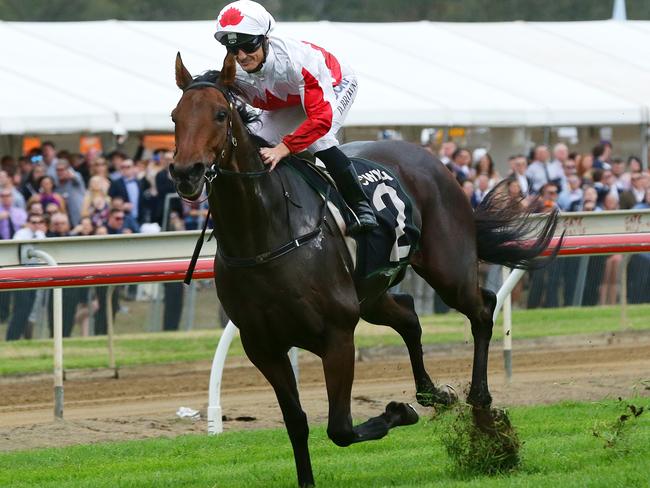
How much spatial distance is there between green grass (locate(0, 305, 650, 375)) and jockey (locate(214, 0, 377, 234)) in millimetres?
4607

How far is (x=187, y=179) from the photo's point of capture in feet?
17.7

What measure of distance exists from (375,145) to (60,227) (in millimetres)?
6059

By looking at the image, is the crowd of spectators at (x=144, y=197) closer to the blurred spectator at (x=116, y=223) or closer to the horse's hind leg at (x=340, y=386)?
the blurred spectator at (x=116, y=223)

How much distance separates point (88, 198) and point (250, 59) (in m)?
8.08

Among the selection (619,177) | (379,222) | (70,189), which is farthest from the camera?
(619,177)

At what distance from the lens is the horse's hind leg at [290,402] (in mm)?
6219

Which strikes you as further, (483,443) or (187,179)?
(483,443)

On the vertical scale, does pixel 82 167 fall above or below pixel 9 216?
above

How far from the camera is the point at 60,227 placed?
13000mm

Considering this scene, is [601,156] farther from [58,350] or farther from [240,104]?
[240,104]

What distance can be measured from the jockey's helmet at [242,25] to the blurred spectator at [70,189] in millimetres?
8277

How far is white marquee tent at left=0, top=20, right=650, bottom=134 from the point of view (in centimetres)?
1545

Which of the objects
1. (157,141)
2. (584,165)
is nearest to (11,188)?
Result: (157,141)

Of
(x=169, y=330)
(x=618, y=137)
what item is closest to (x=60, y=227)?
(x=169, y=330)
